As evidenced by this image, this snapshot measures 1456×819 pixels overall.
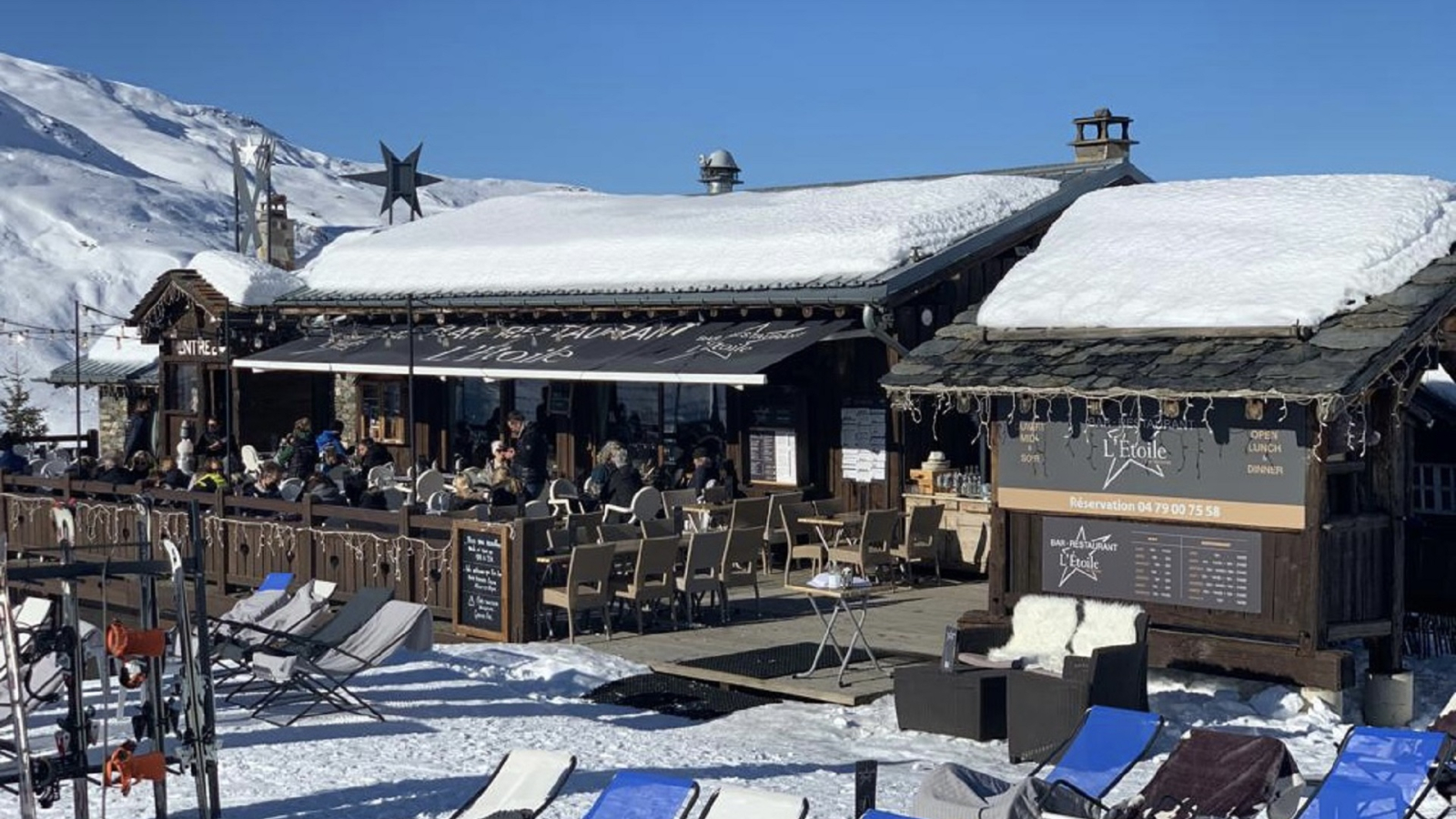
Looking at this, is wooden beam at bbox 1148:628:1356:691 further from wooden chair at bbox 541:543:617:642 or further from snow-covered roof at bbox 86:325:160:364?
snow-covered roof at bbox 86:325:160:364

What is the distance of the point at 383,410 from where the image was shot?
2458cm

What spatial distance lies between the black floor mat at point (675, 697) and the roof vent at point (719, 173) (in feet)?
52.9

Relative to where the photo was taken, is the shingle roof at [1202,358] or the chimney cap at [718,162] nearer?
the shingle roof at [1202,358]

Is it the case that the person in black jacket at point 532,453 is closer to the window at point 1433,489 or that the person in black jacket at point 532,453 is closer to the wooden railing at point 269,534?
the wooden railing at point 269,534

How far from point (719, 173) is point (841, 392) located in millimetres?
10010

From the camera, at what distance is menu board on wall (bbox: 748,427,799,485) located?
1902cm

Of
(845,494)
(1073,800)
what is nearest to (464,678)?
(1073,800)

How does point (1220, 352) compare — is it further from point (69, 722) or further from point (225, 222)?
point (225, 222)

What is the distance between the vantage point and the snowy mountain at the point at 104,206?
75.3m

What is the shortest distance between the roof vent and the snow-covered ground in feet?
51.4

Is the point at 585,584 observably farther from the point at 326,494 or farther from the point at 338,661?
the point at 326,494

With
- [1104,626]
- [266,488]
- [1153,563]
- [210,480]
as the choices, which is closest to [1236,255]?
[1153,563]

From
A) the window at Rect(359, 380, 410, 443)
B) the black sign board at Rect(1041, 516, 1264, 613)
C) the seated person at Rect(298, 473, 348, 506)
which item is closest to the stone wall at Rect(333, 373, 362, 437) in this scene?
the window at Rect(359, 380, 410, 443)

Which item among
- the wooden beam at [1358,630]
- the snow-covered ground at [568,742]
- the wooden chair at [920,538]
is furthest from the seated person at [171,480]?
the wooden beam at [1358,630]
